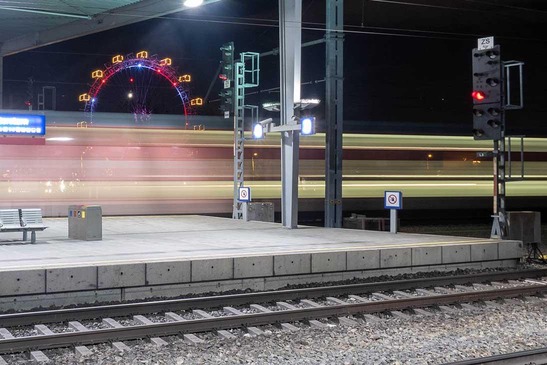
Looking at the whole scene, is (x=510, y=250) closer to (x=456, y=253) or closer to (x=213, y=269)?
(x=456, y=253)

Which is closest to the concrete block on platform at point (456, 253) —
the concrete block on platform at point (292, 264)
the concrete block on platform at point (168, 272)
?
the concrete block on platform at point (292, 264)

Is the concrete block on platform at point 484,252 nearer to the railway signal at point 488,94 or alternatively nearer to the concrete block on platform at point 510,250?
the concrete block on platform at point 510,250

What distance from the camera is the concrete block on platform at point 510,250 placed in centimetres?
1355

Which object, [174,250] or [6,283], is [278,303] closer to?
[174,250]

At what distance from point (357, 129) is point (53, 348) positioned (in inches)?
689

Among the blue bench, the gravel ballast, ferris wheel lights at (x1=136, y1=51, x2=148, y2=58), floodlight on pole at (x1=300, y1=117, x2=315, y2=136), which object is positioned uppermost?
ferris wheel lights at (x1=136, y1=51, x2=148, y2=58)

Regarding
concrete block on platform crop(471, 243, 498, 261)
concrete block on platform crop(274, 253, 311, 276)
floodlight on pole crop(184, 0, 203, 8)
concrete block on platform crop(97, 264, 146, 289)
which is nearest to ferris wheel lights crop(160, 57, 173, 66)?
floodlight on pole crop(184, 0, 203, 8)

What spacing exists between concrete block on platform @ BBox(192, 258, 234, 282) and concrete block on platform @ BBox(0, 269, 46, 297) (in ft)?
7.09

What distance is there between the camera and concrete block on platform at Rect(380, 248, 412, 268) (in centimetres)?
1214

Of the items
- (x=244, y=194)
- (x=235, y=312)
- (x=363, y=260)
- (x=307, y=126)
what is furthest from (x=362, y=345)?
(x=244, y=194)

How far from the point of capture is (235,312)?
8.98 m

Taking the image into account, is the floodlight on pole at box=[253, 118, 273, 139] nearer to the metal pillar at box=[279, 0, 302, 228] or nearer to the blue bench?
the metal pillar at box=[279, 0, 302, 228]

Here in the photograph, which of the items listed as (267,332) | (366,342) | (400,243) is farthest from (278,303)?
(400,243)

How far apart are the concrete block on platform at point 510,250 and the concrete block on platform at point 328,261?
11.9 ft
